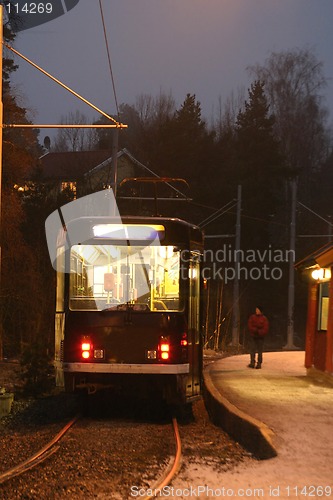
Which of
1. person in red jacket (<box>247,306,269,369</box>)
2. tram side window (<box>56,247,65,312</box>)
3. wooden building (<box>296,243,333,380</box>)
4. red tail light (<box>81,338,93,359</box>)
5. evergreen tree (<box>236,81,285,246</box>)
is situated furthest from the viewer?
evergreen tree (<box>236,81,285,246</box>)

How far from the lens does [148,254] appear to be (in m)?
11.9

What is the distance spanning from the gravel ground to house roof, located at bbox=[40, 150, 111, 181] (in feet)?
118

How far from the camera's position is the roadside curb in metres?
9.16

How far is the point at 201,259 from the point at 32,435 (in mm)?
4033

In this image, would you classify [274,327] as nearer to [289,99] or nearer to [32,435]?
[289,99]

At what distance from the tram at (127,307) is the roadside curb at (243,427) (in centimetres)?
63

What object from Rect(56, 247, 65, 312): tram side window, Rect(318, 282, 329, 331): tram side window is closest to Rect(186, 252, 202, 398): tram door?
Rect(56, 247, 65, 312): tram side window

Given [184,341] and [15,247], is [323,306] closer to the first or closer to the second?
[184,341]

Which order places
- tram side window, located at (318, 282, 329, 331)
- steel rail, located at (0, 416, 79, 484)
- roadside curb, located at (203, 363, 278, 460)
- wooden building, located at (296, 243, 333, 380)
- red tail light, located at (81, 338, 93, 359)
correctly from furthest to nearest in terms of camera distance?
tram side window, located at (318, 282, 329, 331) < wooden building, located at (296, 243, 333, 380) < red tail light, located at (81, 338, 93, 359) < roadside curb, located at (203, 363, 278, 460) < steel rail, located at (0, 416, 79, 484)

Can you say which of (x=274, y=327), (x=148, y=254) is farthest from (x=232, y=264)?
(x=148, y=254)

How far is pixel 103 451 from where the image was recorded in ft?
30.9

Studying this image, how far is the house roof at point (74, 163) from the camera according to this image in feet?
162

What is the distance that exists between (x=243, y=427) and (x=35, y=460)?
290 cm

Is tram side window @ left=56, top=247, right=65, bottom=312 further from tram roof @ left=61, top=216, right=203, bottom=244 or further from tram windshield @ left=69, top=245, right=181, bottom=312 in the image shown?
tram roof @ left=61, top=216, right=203, bottom=244
